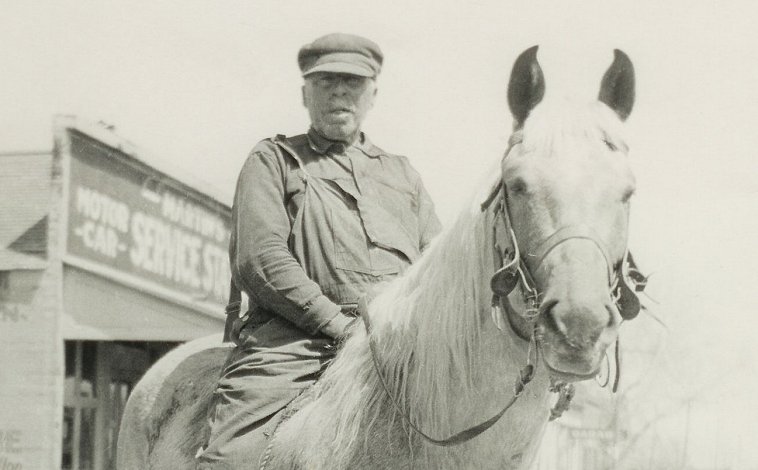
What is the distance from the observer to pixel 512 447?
3.13m

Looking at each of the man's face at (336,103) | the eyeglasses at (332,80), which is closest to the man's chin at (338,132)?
the man's face at (336,103)

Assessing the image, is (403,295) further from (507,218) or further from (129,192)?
(129,192)

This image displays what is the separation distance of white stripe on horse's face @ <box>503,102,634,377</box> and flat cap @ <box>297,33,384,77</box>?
117cm

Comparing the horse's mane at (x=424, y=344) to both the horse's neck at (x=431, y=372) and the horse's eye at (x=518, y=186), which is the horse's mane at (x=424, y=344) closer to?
the horse's neck at (x=431, y=372)

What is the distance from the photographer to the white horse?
2.68m

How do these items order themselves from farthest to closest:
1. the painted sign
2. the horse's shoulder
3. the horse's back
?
the painted sign < the horse's shoulder < the horse's back

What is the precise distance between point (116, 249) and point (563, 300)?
1316 cm

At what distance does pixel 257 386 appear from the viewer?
356cm

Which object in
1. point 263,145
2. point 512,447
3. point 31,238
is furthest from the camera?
point 31,238

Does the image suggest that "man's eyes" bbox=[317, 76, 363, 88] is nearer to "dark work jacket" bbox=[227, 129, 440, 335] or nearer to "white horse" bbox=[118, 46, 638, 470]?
"dark work jacket" bbox=[227, 129, 440, 335]

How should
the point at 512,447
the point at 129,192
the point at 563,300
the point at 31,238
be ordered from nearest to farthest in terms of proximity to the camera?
1. the point at 563,300
2. the point at 512,447
3. the point at 31,238
4. the point at 129,192

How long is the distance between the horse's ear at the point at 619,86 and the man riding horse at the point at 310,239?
110 centimetres

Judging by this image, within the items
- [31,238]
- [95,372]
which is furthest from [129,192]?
[95,372]

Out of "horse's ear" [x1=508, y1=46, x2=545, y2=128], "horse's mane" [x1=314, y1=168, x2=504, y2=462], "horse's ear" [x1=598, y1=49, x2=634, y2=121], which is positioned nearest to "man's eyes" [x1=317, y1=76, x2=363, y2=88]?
"horse's mane" [x1=314, y1=168, x2=504, y2=462]
